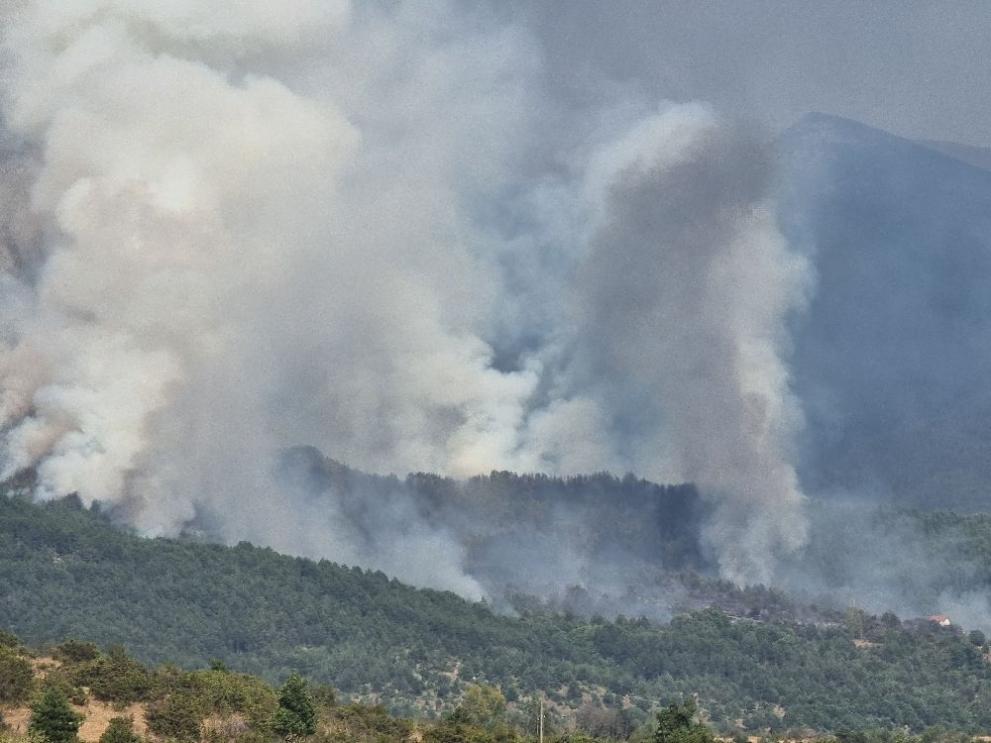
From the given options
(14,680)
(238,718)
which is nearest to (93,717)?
(14,680)

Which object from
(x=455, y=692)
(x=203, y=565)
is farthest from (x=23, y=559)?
(x=455, y=692)

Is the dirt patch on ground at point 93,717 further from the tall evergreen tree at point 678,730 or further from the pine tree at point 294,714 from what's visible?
the tall evergreen tree at point 678,730

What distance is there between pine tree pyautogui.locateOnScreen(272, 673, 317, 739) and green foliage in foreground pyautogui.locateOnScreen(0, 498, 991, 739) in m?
41.5

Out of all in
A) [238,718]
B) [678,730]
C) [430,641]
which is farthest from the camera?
[430,641]

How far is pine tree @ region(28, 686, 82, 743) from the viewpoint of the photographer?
80.8m

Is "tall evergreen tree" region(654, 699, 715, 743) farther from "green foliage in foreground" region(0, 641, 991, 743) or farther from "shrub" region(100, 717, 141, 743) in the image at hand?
"shrub" region(100, 717, 141, 743)

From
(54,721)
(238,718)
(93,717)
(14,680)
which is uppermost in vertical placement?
(238,718)

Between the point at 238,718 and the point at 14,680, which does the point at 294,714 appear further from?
the point at 14,680

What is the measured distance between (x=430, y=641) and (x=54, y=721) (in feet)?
245

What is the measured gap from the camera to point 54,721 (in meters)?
81.1

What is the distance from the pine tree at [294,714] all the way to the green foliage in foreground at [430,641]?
4151 centimetres

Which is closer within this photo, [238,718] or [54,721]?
[54,721]

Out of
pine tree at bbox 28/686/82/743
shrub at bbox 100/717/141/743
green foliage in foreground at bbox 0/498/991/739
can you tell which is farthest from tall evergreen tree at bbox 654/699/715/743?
pine tree at bbox 28/686/82/743

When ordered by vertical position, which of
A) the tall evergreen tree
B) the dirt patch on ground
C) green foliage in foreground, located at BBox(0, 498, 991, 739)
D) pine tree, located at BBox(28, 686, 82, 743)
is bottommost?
pine tree, located at BBox(28, 686, 82, 743)
